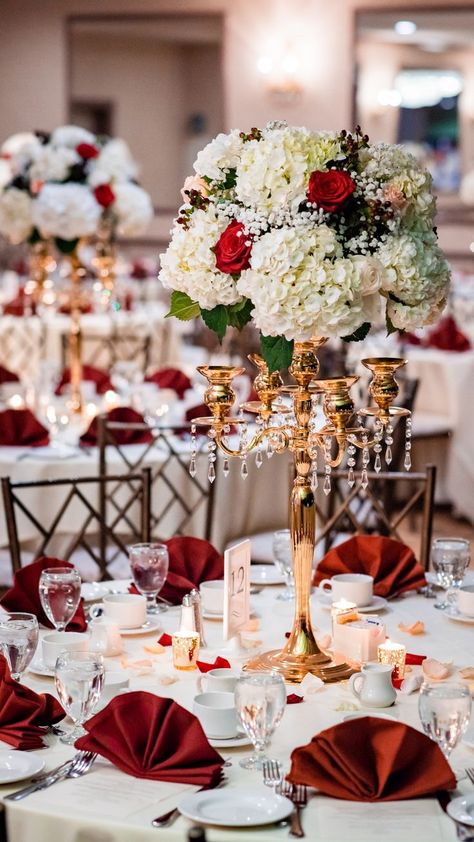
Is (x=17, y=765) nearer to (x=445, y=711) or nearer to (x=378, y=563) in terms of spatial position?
(x=445, y=711)

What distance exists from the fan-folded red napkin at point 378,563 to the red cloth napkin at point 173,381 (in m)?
2.63

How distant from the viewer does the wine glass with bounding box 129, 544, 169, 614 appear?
273 centimetres

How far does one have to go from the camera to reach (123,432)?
4543 mm

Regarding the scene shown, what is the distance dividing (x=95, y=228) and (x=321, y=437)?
2.91 meters

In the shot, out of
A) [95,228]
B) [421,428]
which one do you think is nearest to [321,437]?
[95,228]

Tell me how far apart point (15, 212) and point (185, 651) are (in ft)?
10.0

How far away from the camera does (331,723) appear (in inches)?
83.1

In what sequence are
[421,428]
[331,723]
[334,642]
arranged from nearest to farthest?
[331,723] < [334,642] < [421,428]

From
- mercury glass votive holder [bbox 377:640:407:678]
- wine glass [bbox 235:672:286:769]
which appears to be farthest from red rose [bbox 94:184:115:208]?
wine glass [bbox 235:672:286:769]

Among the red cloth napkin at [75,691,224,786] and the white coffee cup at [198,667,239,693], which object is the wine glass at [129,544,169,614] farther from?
the red cloth napkin at [75,691,224,786]

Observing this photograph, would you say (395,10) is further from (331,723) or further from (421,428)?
(331,723)

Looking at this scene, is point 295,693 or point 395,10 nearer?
point 295,693

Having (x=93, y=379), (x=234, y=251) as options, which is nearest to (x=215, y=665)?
(x=234, y=251)

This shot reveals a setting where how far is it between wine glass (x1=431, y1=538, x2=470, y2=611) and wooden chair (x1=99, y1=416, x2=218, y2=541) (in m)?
1.45
